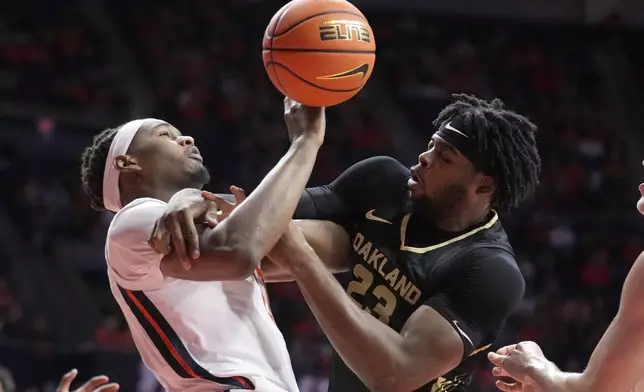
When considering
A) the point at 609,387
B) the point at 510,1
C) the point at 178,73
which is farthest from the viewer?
the point at 510,1

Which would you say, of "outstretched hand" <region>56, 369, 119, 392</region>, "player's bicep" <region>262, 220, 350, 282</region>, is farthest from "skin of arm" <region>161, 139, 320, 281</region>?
"outstretched hand" <region>56, 369, 119, 392</region>

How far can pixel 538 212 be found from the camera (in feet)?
39.3

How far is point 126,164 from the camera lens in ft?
12.4

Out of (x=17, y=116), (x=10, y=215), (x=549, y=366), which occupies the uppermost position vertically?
(x=549, y=366)

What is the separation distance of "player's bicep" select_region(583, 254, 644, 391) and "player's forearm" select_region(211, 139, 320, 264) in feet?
3.65

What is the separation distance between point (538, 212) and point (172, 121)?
4575mm

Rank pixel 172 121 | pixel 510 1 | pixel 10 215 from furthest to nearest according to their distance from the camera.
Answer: pixel 510 1
pixel 172 121
pixel 10 215

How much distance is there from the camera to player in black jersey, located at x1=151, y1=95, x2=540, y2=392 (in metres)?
3.36

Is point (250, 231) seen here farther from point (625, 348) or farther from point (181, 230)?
point (625, 348)

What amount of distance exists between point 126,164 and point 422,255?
1170 mm

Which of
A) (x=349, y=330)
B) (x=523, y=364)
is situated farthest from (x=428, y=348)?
(x=523, y=364)

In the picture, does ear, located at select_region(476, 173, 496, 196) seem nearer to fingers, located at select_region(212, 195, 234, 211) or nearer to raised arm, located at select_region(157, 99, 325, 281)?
raised arm, located at select_region(157, 99, 325, 281)

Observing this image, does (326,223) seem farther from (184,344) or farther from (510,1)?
(510,1)

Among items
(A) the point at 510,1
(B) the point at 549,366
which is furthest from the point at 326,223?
(A) the point at 510,1
